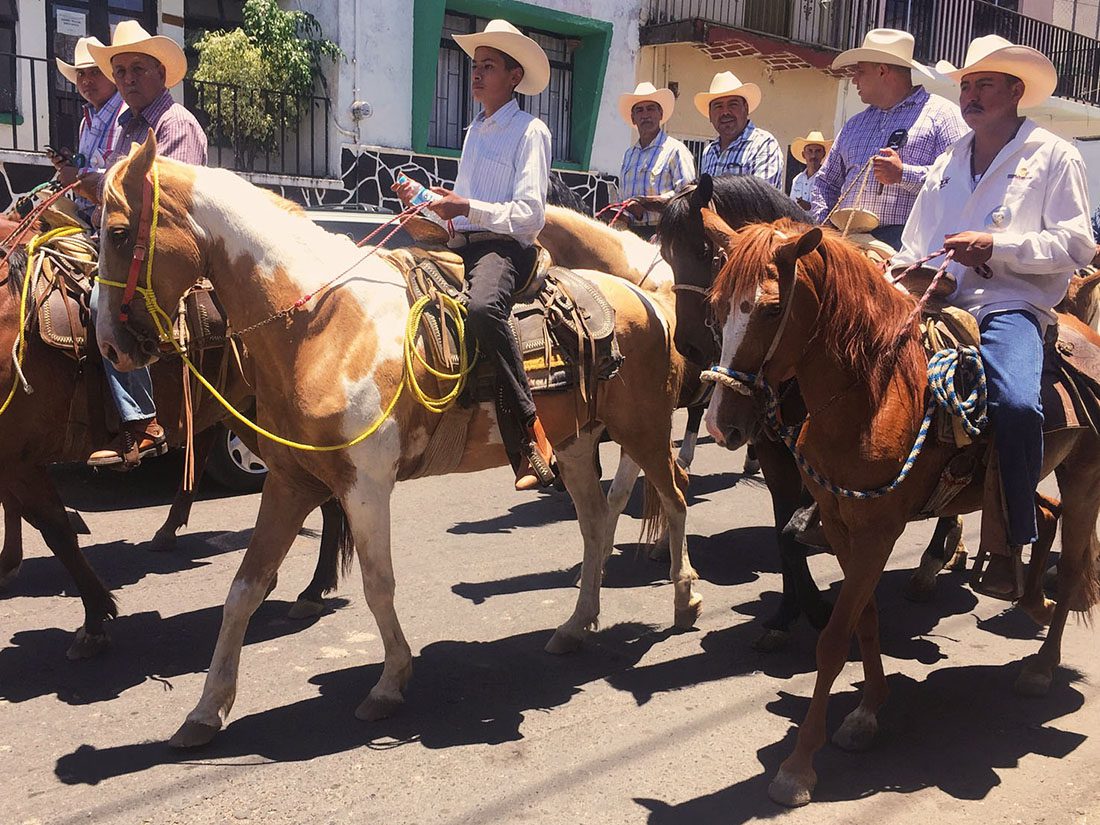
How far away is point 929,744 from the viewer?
159 inches

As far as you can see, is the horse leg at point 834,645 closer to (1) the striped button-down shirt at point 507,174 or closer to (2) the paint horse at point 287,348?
(2) the paint horse at point 287,348

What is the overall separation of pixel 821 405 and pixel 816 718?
115 centimetres

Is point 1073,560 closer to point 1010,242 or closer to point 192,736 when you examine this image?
point 1010,242

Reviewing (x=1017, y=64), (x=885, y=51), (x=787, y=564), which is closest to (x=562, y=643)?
(x=787, y=564)

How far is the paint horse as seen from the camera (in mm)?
3766

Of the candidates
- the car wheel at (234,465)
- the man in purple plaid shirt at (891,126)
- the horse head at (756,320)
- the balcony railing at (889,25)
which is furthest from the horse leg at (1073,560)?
the balcony railing at (889,25)

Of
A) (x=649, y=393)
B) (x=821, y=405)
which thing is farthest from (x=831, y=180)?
(x=821, y=405)

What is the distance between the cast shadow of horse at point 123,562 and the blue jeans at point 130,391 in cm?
122

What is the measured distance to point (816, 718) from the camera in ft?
12.0

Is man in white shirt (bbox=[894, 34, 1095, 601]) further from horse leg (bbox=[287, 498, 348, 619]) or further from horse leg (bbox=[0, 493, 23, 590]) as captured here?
horse leg (bbox=[0, 493, 23, 590])

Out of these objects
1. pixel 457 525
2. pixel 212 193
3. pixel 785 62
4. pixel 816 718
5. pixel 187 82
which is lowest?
pixel 457 525

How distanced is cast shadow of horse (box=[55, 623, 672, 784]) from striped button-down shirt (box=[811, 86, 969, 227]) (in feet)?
9.28

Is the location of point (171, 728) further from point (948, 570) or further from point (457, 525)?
point (948, 570)

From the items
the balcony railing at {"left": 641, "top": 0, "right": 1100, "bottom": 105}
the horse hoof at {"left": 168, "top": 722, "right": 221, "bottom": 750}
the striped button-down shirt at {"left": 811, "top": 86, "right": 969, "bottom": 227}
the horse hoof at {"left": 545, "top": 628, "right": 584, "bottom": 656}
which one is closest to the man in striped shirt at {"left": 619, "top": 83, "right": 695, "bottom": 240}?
the striped button-down shirt at {"left": 811, "top": 86, "right": 969, "bottom": 227}
